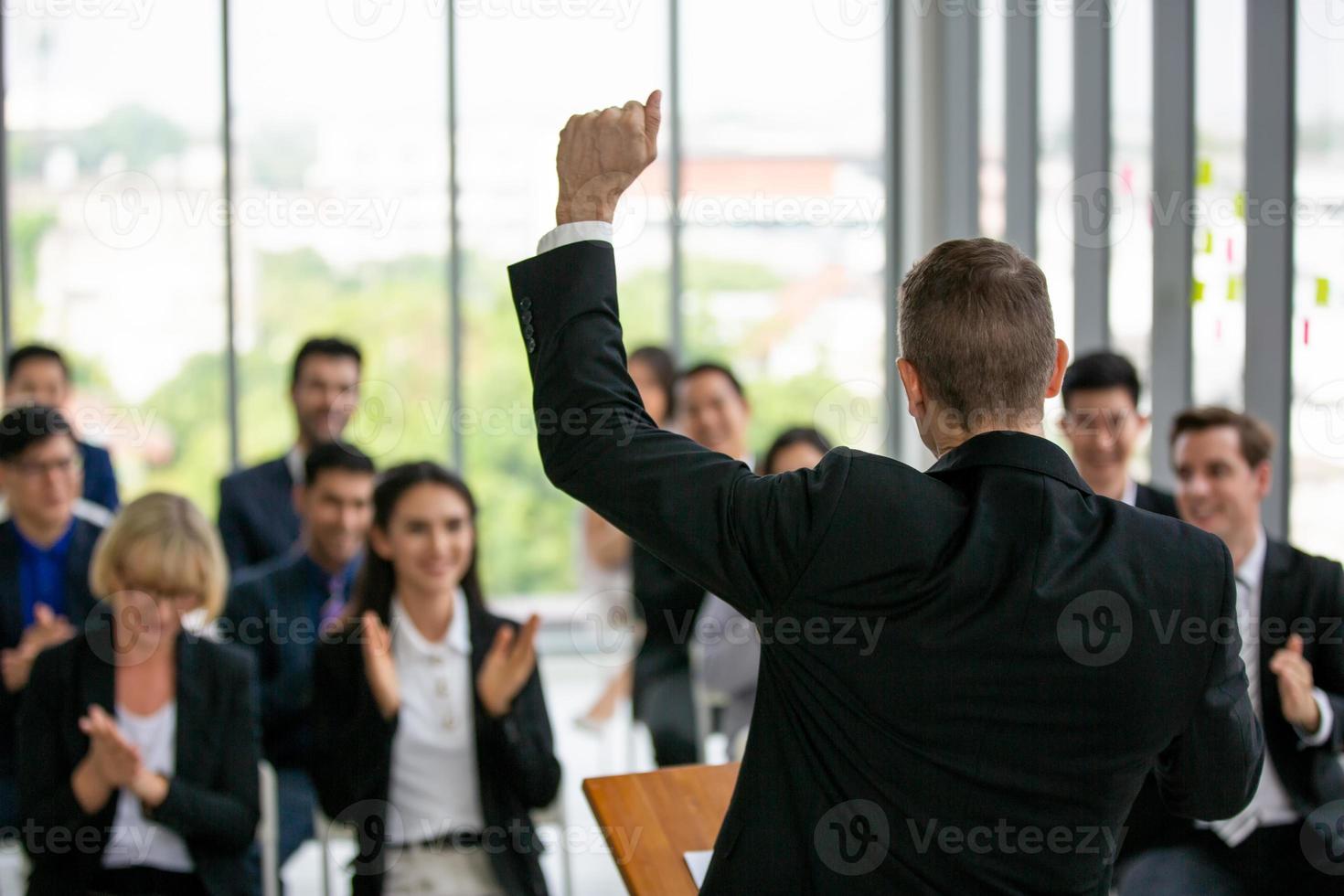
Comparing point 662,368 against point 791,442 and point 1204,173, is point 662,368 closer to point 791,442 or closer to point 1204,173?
point 791,442

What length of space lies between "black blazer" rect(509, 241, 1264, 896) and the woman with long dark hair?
171cm

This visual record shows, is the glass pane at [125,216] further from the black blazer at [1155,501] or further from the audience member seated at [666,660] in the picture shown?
the black blazer at [1155,501]

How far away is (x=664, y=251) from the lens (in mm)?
6480

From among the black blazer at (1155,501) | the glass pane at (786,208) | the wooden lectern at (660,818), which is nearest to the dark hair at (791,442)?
the black blazer at (1155,501)

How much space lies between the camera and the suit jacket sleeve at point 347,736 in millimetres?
2965

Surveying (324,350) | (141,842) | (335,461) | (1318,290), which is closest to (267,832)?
(141,842)

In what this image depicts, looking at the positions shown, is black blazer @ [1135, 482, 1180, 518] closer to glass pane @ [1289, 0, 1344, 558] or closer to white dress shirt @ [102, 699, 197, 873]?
glass pane @ [1289, 0, 1344, 558]

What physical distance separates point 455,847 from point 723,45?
4501 mm

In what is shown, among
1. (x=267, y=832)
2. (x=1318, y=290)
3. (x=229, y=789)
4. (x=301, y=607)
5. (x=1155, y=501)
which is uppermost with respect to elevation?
(x=1318, y=290)

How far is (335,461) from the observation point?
3840mm

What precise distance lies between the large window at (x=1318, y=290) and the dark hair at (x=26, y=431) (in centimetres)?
340

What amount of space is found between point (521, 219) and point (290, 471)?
2.26 m

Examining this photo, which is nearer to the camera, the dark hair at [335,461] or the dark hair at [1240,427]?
the dark hair at [1240,427]

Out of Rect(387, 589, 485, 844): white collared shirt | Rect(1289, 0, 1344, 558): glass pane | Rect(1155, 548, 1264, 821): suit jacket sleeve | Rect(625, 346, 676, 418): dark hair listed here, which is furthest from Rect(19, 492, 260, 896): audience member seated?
Rect(1289, 0, 1344, 558): glass pane
